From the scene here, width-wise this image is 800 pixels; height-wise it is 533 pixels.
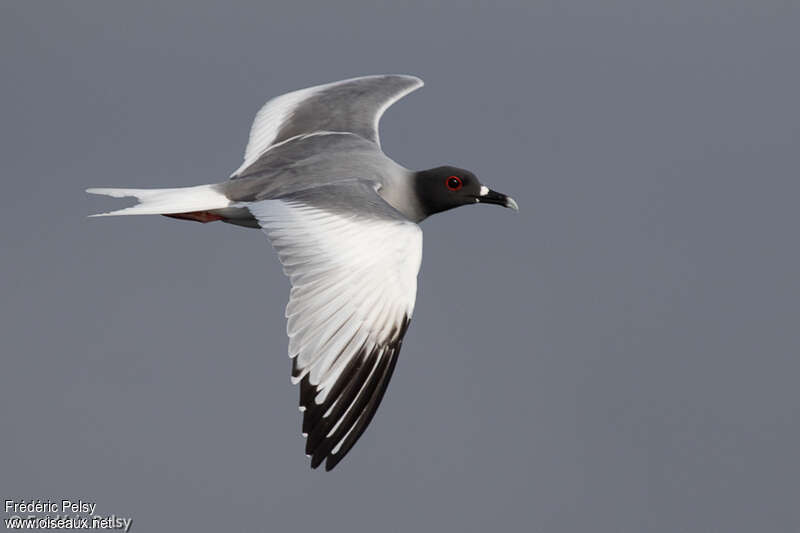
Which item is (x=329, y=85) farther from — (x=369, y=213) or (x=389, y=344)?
(x=389, y=344)

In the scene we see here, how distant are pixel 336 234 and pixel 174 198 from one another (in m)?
1.92

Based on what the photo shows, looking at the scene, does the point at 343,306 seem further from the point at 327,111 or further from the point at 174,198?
the point at 327,111

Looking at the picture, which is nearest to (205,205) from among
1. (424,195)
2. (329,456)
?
(424,195)

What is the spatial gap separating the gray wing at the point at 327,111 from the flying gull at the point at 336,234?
0.13 feet

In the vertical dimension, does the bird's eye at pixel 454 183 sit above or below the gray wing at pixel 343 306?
above

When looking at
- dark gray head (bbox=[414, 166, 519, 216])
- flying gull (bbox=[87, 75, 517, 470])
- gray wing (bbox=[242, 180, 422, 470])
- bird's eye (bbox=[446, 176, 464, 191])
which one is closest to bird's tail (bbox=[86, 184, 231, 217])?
flying gull (bbox=[87, 75, 517, 470])

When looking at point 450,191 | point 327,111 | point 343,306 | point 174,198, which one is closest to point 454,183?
point 450,191

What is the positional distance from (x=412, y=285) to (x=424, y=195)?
2.50 metres

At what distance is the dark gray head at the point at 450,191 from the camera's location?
1090cm

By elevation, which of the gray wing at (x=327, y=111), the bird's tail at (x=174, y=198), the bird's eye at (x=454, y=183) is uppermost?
the gray wing at (x=327, y=111)

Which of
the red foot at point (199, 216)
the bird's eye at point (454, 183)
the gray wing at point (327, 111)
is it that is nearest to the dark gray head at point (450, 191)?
the bird's eye at point (454, 183)

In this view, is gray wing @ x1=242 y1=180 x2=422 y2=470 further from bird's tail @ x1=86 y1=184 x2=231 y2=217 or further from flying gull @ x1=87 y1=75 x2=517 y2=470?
bird's tail @ x1=86 y1=184 x2=231 y2=217

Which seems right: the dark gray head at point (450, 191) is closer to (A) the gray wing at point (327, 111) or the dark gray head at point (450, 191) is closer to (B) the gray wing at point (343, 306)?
(A) the gray wing at point (327, 111)

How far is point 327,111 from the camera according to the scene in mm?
12195
